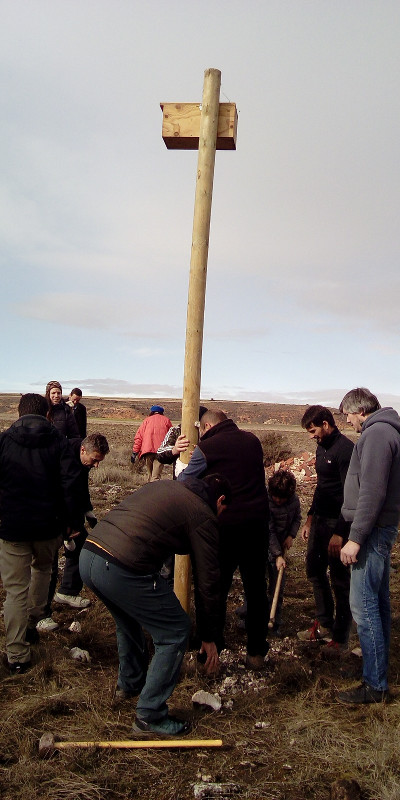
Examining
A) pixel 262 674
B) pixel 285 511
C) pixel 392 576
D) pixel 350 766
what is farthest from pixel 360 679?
pixel 392 576

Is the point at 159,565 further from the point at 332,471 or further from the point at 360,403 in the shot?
the point at 332,471

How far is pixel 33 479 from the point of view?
4738mm

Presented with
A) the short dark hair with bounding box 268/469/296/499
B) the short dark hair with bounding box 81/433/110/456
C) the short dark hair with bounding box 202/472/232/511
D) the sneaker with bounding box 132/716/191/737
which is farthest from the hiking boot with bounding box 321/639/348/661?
the short dark hair with bounding box 81/433/110/456

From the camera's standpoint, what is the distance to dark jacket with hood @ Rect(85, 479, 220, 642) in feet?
11.1

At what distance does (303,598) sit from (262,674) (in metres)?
2.26

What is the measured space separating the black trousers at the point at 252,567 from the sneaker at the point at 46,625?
5.72ft

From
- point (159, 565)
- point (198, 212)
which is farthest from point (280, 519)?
point (198, 212)

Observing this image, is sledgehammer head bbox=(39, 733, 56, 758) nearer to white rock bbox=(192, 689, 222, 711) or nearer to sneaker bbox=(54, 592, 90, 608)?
white rock bbox=(192, 689, 222, 711)

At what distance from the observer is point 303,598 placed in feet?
22.6

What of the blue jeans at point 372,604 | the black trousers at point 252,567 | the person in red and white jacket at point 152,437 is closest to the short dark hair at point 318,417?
the black trousers at point 252,567

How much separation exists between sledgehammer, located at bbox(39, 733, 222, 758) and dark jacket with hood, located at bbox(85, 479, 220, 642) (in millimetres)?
596

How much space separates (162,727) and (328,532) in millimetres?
2375

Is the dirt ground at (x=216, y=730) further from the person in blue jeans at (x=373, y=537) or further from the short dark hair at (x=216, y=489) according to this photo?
the short dark hair at (x=216, y=489)

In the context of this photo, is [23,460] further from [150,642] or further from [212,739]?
[212,739]
